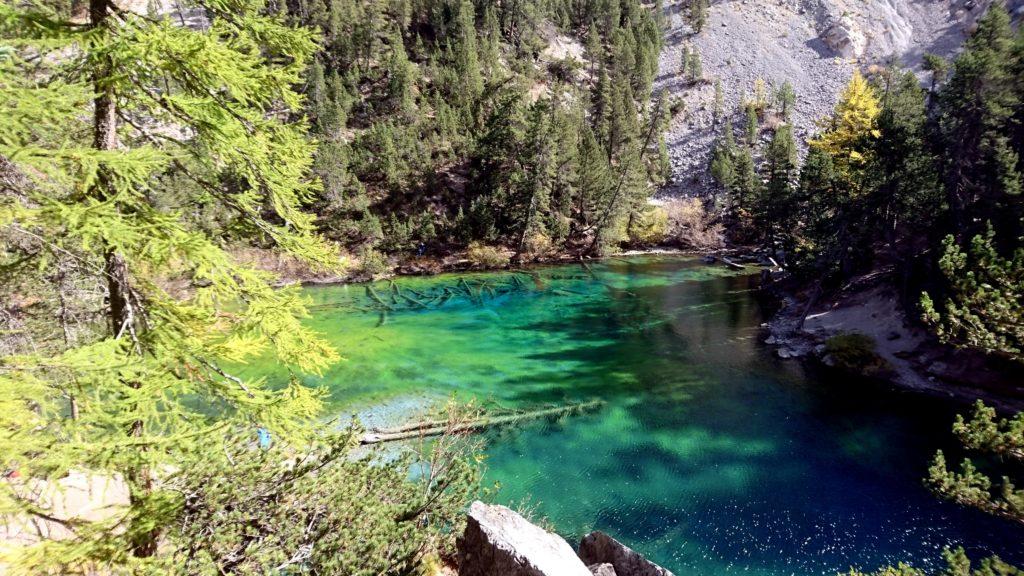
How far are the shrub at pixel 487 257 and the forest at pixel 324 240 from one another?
0.20 m

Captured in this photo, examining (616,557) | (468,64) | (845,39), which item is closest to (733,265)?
(468,64)

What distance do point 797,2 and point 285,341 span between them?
98.6m

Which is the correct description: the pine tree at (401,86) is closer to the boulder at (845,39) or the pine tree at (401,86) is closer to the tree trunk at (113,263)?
the tree trunk at (113,263)

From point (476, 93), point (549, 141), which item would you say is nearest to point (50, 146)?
point (549, 141)

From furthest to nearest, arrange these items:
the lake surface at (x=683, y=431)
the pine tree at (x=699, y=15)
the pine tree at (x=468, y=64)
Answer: the pine tree at (x=699, y=15) → the pine tree at (x=468, y=64) → the lake surface at (x=683, y=431)

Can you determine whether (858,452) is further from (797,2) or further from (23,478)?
(797,2)

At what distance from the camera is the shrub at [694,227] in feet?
154

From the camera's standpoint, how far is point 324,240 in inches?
739

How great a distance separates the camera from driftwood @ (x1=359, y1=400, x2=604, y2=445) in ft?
46.1

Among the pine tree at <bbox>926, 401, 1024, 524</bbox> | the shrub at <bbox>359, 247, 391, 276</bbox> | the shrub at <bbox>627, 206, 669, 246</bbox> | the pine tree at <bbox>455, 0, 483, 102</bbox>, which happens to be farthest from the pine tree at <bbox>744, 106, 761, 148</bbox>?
the pine tree at <bbox>926, 401, 1024, 524</bbox>

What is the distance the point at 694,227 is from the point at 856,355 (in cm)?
2954

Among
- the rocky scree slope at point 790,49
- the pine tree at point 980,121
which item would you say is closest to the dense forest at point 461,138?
the rocky scree slope at point 790,49

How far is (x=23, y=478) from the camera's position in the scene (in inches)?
129

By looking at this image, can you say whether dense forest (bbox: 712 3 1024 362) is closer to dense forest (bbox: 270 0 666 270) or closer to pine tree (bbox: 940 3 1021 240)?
pine tree (bbox: 940 3 1021 240)
